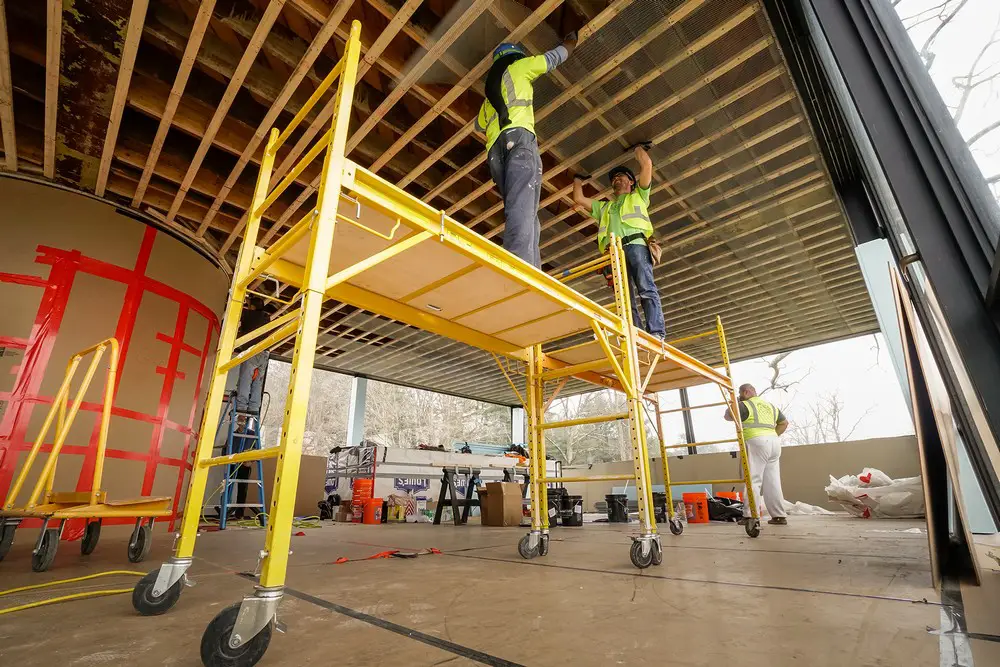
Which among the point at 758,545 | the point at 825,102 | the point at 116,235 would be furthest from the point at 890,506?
the point at 116,235

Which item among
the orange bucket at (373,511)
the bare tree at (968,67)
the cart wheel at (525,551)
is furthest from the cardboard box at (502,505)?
the bare tree at (968,67)

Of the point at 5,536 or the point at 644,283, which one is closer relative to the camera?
the point at 5,536

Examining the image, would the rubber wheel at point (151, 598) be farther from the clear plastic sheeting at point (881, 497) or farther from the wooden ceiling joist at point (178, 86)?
the clear plastic sheeting at point (881, 497)

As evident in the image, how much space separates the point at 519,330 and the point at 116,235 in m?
5.42

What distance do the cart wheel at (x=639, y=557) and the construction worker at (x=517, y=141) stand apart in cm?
189

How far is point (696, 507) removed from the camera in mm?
7504

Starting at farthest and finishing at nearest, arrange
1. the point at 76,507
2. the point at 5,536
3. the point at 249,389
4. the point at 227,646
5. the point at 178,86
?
the point at 249,389 < the point at 178,86 < the point at 5,536 < the point at 76,507 < the point at 227,646

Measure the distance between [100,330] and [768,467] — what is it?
8815mm

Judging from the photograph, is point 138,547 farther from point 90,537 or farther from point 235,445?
point 235,445

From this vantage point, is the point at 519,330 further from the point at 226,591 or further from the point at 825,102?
the point at 825,102

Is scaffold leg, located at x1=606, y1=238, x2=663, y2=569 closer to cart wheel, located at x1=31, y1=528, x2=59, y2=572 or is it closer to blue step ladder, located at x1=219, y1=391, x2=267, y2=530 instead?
cart wheel, located at x1=31, y1=528, x2=59, y2=572

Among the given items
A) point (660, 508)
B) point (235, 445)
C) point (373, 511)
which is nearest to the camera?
point (235, 445)

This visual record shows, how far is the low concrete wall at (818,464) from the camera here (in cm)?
912

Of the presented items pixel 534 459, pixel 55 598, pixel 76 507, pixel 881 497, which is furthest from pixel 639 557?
pixel 881 497
